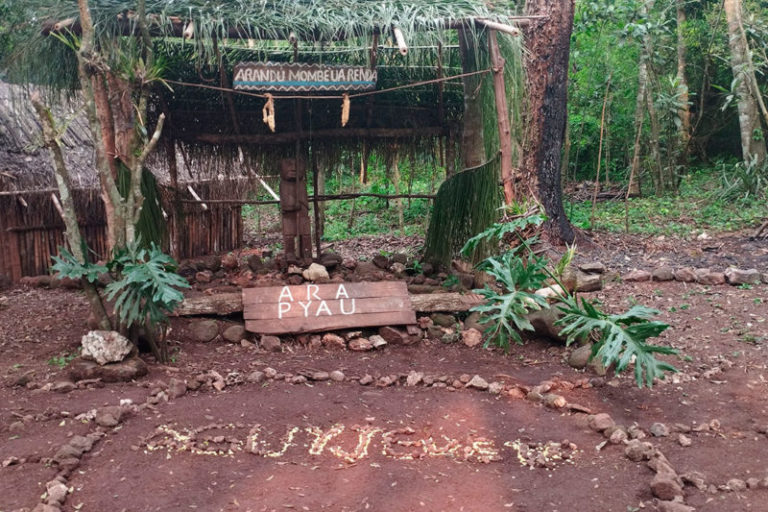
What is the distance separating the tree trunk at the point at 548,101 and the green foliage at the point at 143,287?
5222 millimetres

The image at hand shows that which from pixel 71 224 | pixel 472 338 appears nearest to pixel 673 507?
pixel 472 338

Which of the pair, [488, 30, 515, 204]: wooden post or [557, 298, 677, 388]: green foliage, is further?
[488, 30, 515, 204]: wooden post

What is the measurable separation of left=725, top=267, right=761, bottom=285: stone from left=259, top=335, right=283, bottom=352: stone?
464cm

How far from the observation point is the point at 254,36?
19.7 feet

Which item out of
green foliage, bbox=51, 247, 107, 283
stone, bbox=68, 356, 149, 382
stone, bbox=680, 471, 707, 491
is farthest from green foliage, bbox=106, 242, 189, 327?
stone, bbox=680, 471, 707, 491

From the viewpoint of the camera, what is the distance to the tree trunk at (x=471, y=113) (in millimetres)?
6574

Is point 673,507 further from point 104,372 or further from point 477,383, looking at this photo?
point 104,372

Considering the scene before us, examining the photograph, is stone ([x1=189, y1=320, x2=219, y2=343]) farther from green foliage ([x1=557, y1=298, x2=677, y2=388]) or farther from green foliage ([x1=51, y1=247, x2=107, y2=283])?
green foliage ([x1=557, y1=298, x2=677, y2=388])

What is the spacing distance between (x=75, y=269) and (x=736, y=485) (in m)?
4.38

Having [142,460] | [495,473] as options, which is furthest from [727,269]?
[142,460]

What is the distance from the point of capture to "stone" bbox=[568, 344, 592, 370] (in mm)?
5145

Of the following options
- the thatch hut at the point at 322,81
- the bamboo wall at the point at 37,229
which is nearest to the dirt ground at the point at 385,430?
the thatch hut at the point at 322,81

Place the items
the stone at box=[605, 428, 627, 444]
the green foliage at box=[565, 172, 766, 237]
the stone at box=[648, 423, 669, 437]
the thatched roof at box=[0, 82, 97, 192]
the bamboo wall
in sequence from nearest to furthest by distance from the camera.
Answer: the stone at box=[605, 428, 627, 444] → the stone at box=[648, 423, 669, 437] → the bamboo wall → the thatched roof at box=[0, 82, 97, 192] → the green foliage at box=[565, 172, 766, 237]

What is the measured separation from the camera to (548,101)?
878 cm
